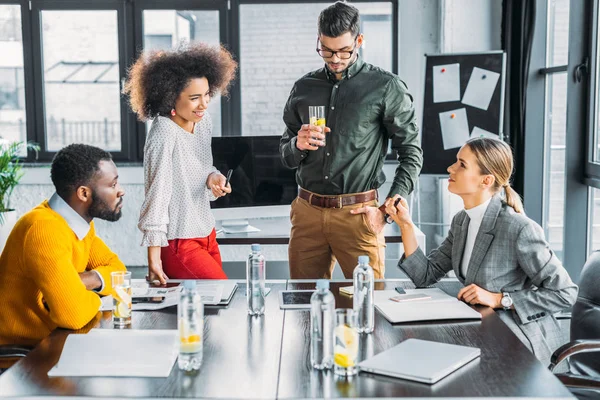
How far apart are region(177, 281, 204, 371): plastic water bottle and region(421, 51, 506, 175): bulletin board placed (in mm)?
3628

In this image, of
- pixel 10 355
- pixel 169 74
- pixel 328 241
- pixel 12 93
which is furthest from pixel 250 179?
pixel 12 93

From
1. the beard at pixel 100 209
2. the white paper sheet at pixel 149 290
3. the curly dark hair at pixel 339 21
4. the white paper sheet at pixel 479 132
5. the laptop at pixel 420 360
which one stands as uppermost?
the curly dark hair at pixel 339 21

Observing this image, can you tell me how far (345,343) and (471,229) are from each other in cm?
94

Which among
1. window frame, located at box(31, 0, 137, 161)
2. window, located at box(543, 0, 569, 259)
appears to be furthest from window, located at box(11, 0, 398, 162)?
window, located at box(543, 0, 569, 259)

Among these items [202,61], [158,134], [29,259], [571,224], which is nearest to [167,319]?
[29,259]

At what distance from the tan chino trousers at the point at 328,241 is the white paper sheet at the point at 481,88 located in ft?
7.87

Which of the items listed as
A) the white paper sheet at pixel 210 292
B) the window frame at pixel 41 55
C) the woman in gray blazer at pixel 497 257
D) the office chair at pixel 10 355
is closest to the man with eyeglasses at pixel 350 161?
the woman in gray blazer at pixel 497 257

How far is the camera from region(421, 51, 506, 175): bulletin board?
490 centimetres

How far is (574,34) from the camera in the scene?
3.97 meters

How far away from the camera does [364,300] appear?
75.9 inches

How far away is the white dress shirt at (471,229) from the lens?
7.64 feet

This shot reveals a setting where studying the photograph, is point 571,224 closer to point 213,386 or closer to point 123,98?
point 213,386

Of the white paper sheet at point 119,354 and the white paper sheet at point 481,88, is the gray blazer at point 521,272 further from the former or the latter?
the white paper sheet at point 481,88

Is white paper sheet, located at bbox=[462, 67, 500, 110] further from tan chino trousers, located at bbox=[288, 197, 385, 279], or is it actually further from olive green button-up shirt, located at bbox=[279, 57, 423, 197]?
tan chino trousers, located at bbox=[288, 197, 385, 279]
